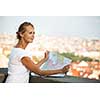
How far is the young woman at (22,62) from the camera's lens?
3049mm

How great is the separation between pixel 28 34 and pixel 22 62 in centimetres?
24

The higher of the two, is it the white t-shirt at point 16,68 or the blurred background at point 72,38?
the blurred background at point 72,38

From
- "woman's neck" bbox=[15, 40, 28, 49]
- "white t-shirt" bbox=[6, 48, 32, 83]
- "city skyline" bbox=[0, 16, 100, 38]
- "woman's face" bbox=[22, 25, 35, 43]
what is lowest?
"white t-shirt" bbox=[6, 48, 32, 83]

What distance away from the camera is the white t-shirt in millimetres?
3049

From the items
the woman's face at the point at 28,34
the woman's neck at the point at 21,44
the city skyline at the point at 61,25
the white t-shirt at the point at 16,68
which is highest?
the city skyline at the point at 61,25

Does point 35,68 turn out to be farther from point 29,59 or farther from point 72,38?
point 72,38

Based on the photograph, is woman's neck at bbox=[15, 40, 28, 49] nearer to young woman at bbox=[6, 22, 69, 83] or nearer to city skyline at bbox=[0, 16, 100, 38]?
young woman at bbox=[6, 22, 69, 83]

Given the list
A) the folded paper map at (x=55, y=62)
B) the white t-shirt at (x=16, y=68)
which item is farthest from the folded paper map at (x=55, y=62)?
the white t-shirt at (x=16, y=68)

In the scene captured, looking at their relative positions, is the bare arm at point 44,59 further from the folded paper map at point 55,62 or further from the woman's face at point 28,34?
the woman's face at point 28,34

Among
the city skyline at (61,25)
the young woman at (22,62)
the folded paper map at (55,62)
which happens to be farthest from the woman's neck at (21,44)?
the folded paper map at (55,62)

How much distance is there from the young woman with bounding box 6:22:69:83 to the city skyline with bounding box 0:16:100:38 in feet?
0.17

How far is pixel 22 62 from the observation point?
120 inches

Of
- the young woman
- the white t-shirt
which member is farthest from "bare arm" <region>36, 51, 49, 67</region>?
the white t-shirt
